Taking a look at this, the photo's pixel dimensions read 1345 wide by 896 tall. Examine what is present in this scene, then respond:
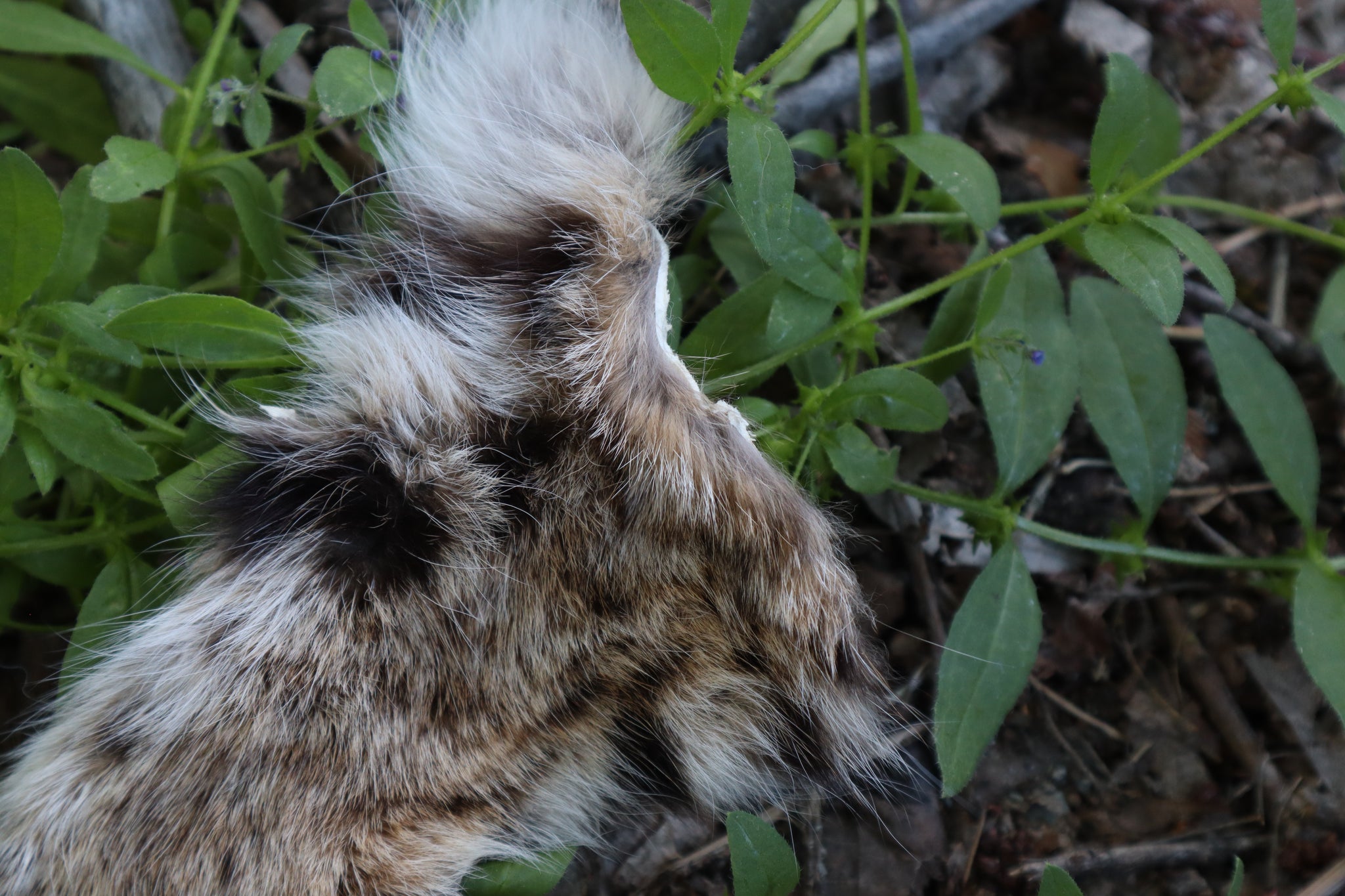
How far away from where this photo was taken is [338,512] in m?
1.20

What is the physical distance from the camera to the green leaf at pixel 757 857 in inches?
49.7

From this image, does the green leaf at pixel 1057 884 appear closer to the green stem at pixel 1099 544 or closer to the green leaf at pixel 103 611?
the green stem at pixel 1099 544

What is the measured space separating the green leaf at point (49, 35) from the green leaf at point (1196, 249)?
1564 millimetres

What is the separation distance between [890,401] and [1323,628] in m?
0.76

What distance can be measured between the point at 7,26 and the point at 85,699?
3.53ft

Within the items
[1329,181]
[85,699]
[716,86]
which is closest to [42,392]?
[85,699]

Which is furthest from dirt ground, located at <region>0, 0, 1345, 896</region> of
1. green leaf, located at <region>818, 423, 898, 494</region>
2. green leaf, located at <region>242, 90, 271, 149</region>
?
green leaf, located at <region>242, 90, 271, 149</region>

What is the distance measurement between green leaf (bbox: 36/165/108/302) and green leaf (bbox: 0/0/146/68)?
0.29 m

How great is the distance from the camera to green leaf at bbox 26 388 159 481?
4.06 feet

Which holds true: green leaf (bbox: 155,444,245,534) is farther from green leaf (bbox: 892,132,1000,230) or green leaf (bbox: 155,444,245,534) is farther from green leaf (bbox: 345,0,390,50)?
green leaf (bbox: 892,132,1000,230)

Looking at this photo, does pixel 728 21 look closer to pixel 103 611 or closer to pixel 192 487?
pixel 192 487

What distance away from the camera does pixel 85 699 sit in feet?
4.10

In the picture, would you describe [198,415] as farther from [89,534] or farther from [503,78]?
[503,78]

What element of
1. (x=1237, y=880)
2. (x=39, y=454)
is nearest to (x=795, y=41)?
(x=39, y=454)
